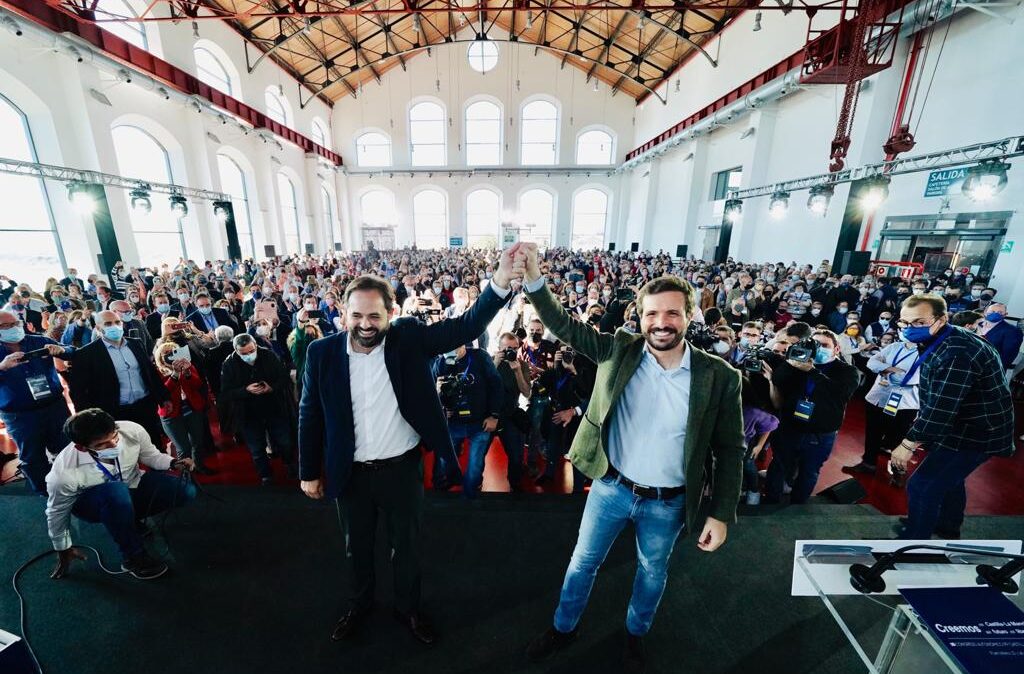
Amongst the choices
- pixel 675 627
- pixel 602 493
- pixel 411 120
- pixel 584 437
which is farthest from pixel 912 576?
pixel 411 120

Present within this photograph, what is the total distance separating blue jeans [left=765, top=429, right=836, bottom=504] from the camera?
2961 millimetres

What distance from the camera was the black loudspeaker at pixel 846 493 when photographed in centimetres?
307

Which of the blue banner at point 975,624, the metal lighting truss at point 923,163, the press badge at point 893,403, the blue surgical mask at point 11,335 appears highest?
the metal lighting truss at point 923,163

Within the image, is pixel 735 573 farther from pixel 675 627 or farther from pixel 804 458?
pixel 804 458

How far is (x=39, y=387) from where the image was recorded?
119 inches

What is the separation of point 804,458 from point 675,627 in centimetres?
185

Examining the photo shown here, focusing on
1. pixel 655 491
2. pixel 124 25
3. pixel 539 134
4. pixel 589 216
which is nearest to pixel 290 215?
pixel 124 25

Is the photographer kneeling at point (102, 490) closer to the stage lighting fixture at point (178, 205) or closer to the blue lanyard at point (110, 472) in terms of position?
the blue lanyard at point (110, 472)

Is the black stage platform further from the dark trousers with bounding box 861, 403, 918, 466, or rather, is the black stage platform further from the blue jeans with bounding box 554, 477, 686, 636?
the dark trousers with bounding box 861, 403, 918, 466

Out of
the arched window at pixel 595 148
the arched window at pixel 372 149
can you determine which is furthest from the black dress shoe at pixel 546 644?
the arched window at pixel 372 149

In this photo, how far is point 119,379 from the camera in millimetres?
3221

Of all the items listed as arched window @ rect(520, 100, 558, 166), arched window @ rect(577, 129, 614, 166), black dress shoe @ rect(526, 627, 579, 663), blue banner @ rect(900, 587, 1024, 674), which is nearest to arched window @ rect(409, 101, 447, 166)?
arched window @ rect(520, 100, 558, 166)

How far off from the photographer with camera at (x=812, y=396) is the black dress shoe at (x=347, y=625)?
9.90 feet

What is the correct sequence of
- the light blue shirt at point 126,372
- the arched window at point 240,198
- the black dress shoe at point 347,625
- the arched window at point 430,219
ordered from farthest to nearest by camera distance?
the arched window at point 430,219 → the arched window at point 240,198 → the light blue shirt at point 126,372 → the black dress shoe at point 347,625
